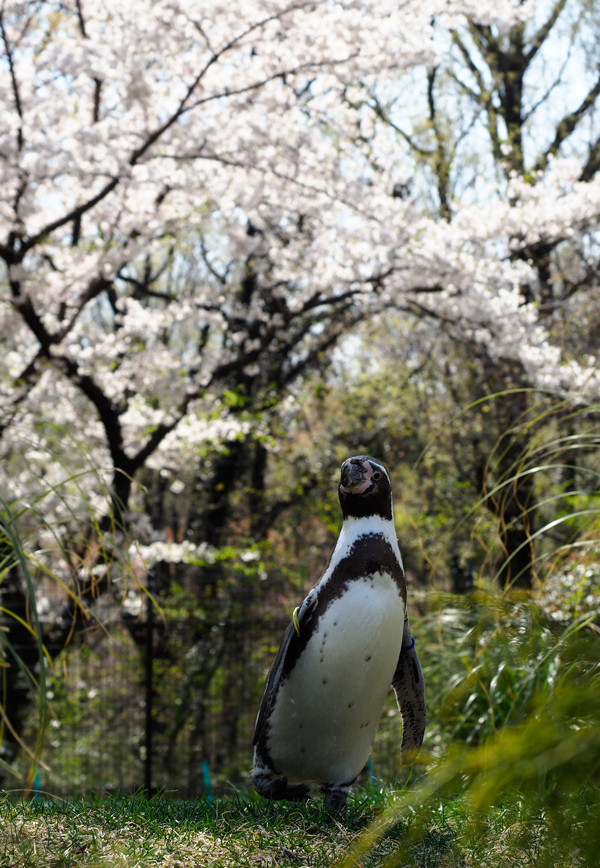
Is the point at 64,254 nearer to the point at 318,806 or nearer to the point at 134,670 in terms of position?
the point at 134,670

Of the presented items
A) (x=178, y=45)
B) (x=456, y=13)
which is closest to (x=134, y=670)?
(x=178, y=45)

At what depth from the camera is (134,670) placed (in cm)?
805

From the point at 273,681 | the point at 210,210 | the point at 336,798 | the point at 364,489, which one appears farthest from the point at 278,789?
the point at 210,210

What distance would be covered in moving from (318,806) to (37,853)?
2.98 feet

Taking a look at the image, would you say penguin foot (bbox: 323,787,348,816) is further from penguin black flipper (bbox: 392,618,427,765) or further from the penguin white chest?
penguin black flipper (bbox: 392,618,427,765)

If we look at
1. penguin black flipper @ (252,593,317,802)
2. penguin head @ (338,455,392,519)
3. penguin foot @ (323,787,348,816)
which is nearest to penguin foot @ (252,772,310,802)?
penguin black flipper @ (252,593,317,802)

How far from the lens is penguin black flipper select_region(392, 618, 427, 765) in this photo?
106 inches

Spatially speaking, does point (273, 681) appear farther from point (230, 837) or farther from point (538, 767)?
point (538, 767)

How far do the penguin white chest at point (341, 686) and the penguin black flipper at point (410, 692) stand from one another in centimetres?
17

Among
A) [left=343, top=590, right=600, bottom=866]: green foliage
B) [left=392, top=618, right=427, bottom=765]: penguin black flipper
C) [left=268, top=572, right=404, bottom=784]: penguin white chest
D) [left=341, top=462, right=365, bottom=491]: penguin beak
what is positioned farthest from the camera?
[left=392, top=618, right=427, bottom=765]: penguin black flipper

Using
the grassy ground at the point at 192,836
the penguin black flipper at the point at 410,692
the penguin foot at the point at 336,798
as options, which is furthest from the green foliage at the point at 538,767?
the penguin black flipper at the point at 410,692

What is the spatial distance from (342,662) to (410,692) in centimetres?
41

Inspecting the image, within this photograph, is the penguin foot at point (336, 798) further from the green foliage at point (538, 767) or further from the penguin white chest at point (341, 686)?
the green foliage at point (538, 767)

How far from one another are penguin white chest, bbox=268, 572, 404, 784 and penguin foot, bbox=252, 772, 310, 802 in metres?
0.05
